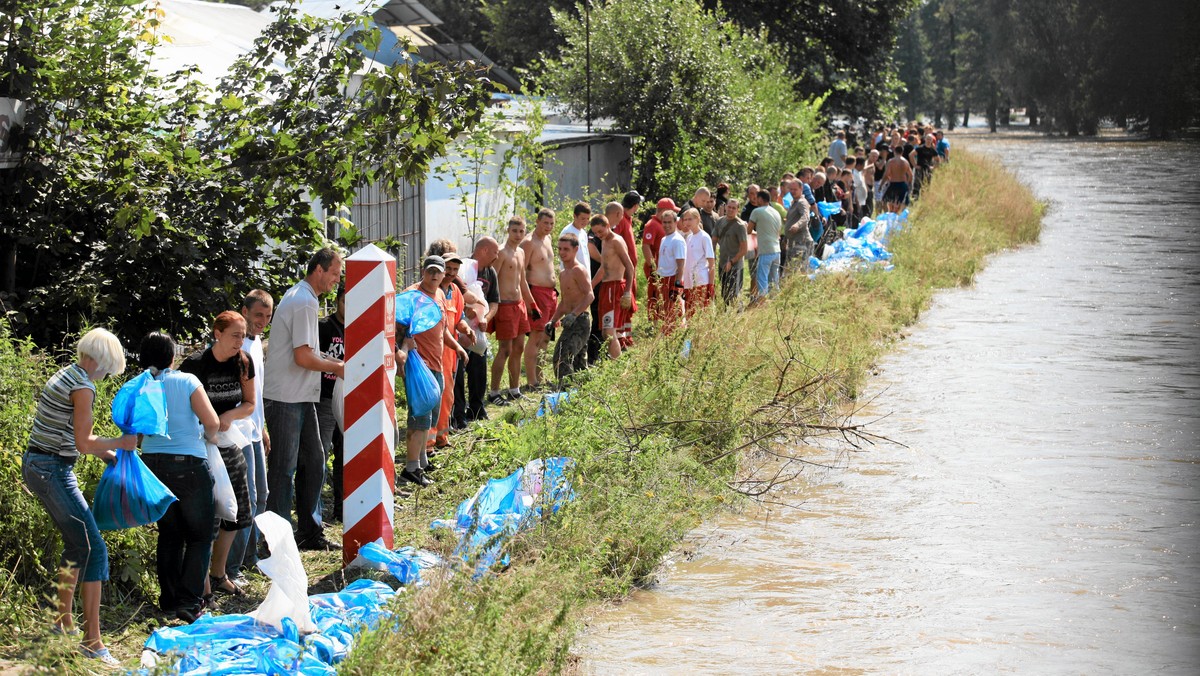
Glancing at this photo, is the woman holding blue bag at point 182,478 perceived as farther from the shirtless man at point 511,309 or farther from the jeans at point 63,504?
the shirtless man at point 511,309

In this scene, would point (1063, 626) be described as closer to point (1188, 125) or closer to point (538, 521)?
point (538, 521)

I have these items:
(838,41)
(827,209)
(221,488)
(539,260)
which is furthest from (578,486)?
(838,41)

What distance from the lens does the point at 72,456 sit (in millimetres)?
6176

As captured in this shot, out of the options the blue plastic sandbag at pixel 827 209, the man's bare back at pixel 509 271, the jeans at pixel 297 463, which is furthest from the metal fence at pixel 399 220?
the blue plastic sandbag at pixel 827 209

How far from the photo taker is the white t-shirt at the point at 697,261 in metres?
14.4

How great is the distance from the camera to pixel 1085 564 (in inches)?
348

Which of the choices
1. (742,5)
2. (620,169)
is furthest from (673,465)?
(742,5)

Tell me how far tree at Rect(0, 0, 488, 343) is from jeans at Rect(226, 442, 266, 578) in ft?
7.13

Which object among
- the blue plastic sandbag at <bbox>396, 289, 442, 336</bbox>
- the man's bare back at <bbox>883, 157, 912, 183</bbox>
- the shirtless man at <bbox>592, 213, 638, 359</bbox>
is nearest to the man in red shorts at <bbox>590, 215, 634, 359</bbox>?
the shirtless man at <bbox>592, 213, 638, 359</bbox>

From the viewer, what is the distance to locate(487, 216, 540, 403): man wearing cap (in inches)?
464

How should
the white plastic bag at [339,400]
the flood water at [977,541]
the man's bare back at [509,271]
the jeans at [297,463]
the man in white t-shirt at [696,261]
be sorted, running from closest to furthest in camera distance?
the flood water at [977,541] → the jeans at [297,463] → the white plastic bag at [339,400] → the man's bare back at [509,271] → the man in white t-shirt at [696,261]

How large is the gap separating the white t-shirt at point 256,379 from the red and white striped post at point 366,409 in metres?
0.53

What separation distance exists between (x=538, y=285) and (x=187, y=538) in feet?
20.5

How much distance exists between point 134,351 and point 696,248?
6511 millimetres
